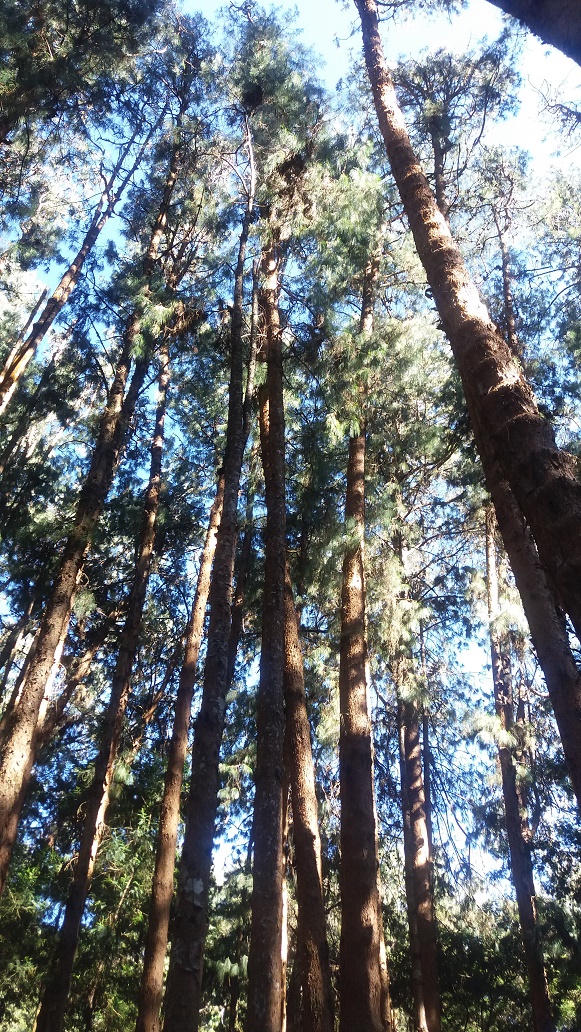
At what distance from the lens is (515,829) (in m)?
11.6

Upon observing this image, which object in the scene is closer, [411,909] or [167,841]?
[167,841]

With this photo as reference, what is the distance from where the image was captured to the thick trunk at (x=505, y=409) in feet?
8.54

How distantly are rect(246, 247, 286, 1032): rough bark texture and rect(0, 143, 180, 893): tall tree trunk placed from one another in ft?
7.72

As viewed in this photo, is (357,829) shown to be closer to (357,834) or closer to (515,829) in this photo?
(357,834)

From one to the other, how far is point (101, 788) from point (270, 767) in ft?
13.3

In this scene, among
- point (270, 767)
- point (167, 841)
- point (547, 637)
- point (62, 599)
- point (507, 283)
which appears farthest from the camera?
point (507, 283)

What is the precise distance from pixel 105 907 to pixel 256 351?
32.7 feet

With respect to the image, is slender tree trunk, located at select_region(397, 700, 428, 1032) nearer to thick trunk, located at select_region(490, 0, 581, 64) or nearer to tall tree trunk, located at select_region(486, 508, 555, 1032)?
tall tree trunk, located at select_region(486, 508, 555, 1032)

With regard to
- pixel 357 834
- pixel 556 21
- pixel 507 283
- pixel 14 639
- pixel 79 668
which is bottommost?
pixel 357 834

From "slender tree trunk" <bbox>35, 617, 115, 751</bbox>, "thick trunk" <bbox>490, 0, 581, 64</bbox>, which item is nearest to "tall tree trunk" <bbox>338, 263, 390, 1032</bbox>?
"slender tree trunk" <bbox>35, 617, 115, 751</bbox>

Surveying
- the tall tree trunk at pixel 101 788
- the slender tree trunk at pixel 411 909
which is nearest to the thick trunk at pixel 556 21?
the tall tree trunk at pixel 101 788

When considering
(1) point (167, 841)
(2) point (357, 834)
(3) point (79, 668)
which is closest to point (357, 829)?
(2) point (357, 834)

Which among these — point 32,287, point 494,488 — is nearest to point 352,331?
point 494,488

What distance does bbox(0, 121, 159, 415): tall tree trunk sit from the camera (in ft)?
33.3
